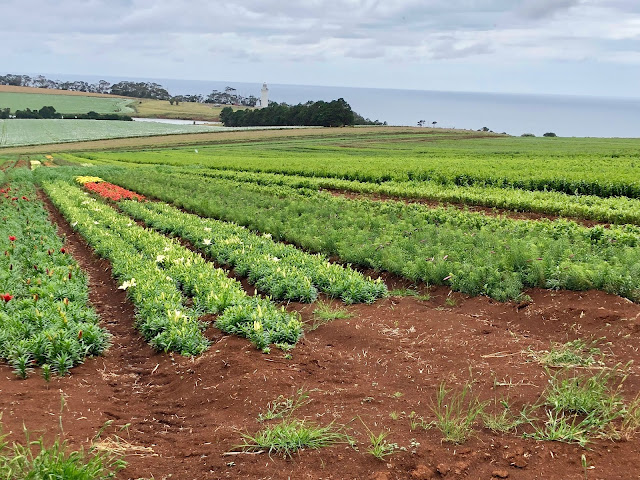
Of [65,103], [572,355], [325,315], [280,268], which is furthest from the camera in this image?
[65,103]

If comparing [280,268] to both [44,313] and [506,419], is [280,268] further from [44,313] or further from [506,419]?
[506,419]

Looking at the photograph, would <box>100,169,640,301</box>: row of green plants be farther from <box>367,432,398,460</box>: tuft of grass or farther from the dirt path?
<box>367,432,398,460</box>: tuft of grass

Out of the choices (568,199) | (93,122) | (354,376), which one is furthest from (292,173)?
(93,122)

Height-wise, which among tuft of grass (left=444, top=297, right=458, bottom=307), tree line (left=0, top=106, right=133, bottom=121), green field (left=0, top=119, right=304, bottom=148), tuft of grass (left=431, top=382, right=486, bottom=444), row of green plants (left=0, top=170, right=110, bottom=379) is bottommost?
row of green plants (left=0, top=170, right=110, bottom=379)

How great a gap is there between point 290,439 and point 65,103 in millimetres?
151528

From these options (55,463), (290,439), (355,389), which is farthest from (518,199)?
(55,463)

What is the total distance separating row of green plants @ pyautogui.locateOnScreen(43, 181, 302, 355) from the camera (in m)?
6.58

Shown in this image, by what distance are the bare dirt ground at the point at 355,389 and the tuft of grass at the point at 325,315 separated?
12 centimetres

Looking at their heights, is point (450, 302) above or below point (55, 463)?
above

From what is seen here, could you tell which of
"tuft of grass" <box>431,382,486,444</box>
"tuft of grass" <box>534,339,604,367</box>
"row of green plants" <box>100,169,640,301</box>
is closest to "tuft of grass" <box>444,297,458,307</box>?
"row of green plants" <box>100,169,640,301</box>

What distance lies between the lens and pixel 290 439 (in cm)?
433

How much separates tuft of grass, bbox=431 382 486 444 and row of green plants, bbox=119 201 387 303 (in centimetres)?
338

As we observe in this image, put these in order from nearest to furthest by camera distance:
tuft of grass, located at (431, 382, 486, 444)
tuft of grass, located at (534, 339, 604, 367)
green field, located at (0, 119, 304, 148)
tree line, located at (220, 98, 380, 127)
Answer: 1. tuft of grass, located at (431, 382, 486, 444)
2. tuft of grass, located at (534, 339, 604, 367)
3. green field, located at (0, 119, 304, 148)
4. tree line, located at (220, 98, 380, 127)

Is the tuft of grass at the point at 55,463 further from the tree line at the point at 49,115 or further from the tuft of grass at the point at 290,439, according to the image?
the tree line at the point at 49,115
